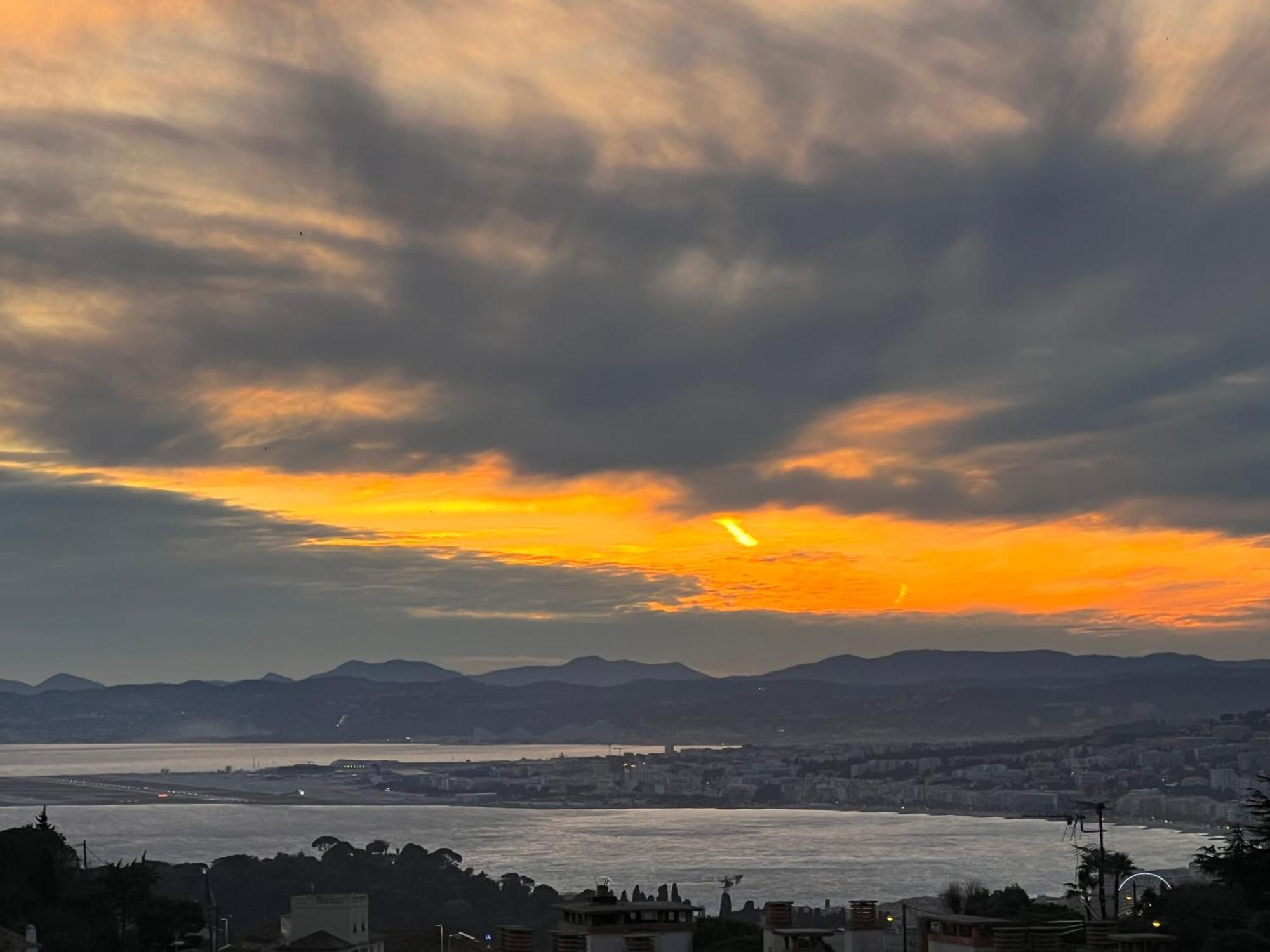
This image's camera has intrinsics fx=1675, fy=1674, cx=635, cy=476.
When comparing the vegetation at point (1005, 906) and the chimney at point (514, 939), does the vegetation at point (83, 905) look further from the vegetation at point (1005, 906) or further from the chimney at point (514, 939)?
the vegetation at point (1005, 906)

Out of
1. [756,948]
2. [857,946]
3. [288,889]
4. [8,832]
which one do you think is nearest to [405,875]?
[288,889]

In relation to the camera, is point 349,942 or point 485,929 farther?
point 485,929

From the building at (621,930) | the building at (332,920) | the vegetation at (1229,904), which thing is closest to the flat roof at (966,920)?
the building at (621,930)

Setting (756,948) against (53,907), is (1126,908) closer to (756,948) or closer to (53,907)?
(756,948)

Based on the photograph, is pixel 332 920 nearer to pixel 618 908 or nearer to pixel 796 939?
pixel 618 908

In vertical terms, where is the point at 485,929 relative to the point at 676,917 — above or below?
below

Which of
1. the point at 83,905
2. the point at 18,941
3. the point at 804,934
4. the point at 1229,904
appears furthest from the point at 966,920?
the point at 83,905
